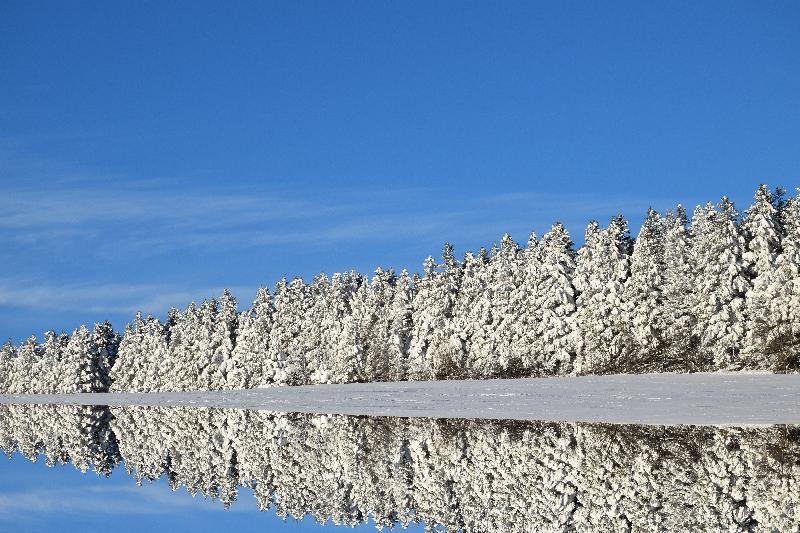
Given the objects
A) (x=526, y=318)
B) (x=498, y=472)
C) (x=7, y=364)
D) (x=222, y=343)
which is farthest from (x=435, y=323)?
(x=7, y=364)

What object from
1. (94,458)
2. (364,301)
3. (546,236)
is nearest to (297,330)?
(364,301)

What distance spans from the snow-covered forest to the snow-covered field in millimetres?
3953

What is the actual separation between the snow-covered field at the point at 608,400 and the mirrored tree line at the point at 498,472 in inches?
125

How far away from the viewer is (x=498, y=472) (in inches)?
770

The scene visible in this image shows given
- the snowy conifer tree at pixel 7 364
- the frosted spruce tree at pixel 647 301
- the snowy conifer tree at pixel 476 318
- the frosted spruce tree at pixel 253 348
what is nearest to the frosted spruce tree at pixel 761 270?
the frosted spruce tree at pixel 647 301

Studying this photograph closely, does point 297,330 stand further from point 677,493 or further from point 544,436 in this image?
point 677,493

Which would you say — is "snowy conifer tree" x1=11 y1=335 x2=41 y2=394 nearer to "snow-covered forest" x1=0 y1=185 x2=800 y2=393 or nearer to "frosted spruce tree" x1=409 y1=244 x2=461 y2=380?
"snow-covered forest" x1=0 y1=185 x2=800 y2=393

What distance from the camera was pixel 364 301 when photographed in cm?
8656

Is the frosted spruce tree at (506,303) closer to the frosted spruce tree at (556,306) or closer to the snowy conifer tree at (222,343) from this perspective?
the frosted spruce tree at (556,306)

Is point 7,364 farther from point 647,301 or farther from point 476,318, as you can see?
point 647,301

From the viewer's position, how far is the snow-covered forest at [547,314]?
58219 millimetres

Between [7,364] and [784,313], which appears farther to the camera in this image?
[7,364]

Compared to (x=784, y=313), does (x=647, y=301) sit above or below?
above

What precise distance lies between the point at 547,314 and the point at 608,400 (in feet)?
85.6
